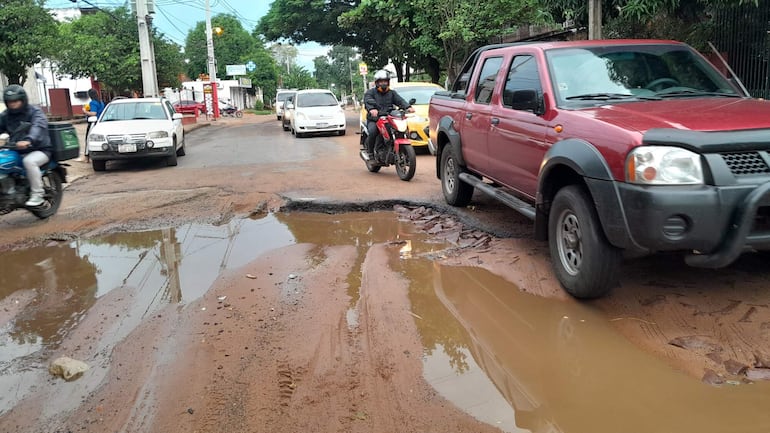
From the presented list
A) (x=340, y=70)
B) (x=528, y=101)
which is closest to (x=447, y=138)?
(x=528, y=101)

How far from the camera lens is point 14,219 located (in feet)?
25.5

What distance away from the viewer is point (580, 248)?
4.22 meters

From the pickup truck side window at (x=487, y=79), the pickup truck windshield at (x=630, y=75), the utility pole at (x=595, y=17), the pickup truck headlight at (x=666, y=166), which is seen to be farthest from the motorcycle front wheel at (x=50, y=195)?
the utility pole at (x=595, y=17)

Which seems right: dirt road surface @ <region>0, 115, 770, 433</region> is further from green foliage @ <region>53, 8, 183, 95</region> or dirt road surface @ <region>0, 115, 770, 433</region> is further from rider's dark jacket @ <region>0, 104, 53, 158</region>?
green foliage @ <region>53, 8, 183, 95</region>

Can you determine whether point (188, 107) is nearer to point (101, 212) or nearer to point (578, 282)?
point (101, 212)

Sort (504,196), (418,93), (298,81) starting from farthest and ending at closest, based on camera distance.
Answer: (298,81) → (418,93) → (504,196)

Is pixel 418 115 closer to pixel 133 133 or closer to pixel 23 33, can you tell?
pixel 133 133

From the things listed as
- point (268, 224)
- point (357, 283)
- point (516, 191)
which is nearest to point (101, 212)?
point (268, 224)

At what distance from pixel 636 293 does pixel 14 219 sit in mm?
7441

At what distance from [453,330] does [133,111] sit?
11.1 meters

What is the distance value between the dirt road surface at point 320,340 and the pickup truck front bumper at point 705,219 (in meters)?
0.61

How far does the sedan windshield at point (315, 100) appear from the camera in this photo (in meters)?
19.6

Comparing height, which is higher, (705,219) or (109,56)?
(109,56)

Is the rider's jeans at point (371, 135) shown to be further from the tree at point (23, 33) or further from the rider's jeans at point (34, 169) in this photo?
the tree at point (23, 33)
